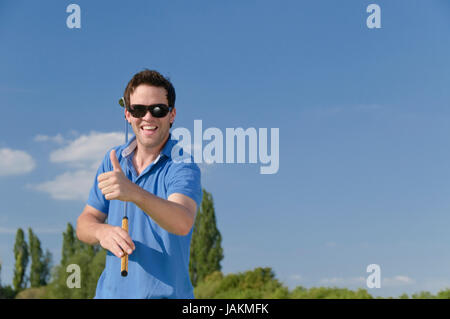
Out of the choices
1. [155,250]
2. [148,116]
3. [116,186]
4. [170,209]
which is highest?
[148,116]

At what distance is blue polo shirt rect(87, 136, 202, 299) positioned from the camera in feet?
12.8

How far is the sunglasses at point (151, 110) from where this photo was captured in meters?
4.40

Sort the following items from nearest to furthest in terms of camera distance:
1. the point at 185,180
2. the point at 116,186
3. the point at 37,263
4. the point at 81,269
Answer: the point at 116,186 → the point at 185,180 → the point at 81,269 → the point at 37,263

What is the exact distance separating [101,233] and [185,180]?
0.79 m

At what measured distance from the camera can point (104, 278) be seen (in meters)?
4.18

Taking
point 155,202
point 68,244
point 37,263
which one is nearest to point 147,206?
point 155,202

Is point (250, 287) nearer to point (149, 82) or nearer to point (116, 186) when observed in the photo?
point (149, 82)

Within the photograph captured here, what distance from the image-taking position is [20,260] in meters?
54.0

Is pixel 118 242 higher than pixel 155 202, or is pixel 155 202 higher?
pixel 155 202

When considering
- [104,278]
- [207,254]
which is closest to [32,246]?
[207,254]

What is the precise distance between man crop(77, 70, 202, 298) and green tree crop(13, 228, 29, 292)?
54632mm

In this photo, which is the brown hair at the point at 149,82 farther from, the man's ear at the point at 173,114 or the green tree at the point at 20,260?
the green tree at the point at 20,260
